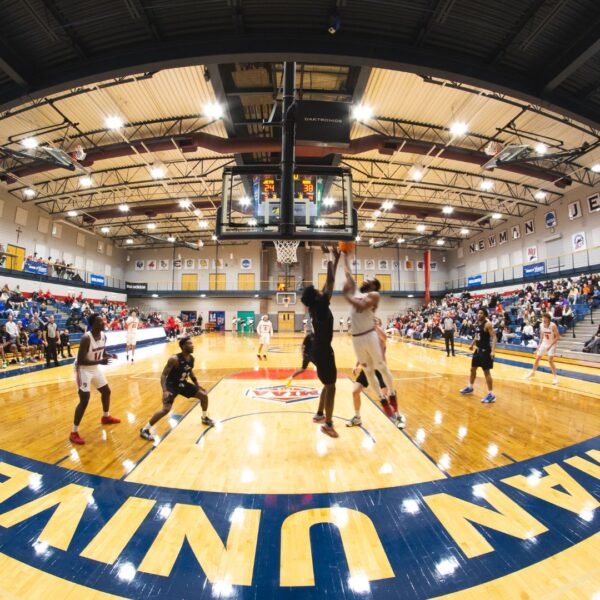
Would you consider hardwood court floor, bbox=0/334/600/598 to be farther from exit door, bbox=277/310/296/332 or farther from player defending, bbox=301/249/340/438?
exit door, bbox=277/310/296/332

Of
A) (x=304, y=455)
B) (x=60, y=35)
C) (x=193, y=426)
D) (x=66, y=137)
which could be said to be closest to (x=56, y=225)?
(x=66, y=137)

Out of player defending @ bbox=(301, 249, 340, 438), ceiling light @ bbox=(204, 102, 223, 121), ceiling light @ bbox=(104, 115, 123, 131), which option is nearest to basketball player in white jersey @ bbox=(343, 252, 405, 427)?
player defending @ bbox=(301, 249, 340, 438)

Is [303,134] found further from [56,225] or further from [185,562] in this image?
[56,225]

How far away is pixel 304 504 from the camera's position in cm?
290

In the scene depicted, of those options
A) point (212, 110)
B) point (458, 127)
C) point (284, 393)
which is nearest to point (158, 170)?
point (212, 110)

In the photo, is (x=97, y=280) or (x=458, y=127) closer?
(x=458, y=127)

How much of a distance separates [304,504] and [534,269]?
84.2 ft

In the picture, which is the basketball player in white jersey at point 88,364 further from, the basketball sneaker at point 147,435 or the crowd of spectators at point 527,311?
the crowd of spectators at point 527,311

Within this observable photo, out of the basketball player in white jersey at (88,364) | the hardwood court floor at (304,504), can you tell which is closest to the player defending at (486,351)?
the hardwood court floor at (304,504)

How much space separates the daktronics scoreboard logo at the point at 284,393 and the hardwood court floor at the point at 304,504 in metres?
0.84

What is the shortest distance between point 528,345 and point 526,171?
28.7ft

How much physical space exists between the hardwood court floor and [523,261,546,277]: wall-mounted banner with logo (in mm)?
19937

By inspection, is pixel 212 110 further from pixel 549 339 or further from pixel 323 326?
pixel 549 339

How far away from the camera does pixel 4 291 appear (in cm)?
1677
